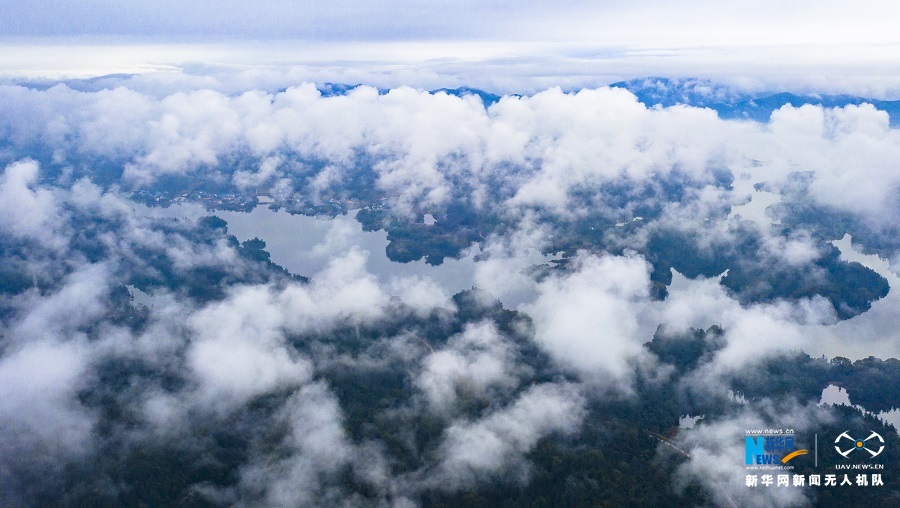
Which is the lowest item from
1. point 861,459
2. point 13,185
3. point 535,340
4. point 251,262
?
point 861,459

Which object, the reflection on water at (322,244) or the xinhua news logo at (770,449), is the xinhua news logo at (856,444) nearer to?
the xinhua news logo at (770,449)

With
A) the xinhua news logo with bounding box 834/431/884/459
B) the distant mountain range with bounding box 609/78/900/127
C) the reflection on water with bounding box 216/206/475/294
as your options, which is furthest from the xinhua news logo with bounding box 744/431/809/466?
the distant mountain range with bounding box 609/78/900/127

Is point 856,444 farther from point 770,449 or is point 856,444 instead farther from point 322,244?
point 322,244

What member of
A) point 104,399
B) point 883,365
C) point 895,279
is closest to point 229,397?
point 104,399

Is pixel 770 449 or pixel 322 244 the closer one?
pixel 770 449

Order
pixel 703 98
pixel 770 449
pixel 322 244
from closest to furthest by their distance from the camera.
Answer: pixel 770 449
pixel 322 244
pixel 703 98

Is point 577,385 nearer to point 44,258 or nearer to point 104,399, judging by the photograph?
point 104,399

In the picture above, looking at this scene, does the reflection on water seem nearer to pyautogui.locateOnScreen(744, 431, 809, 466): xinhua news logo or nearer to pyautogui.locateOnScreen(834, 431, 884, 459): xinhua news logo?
pyautogui.locateOnScreen(744, 431, 809, 466): xinhua news logo

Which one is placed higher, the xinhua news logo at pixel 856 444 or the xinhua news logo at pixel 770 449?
the xinhua news logo at pixel 770 449

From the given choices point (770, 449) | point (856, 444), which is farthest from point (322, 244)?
point (856, 444)

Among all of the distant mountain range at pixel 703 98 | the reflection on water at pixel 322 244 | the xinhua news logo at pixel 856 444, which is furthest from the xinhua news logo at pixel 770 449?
the distant mountain range at pixel 703 98

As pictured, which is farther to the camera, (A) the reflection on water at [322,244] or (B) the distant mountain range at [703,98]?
(B) the distant mountain range at [703,98]
